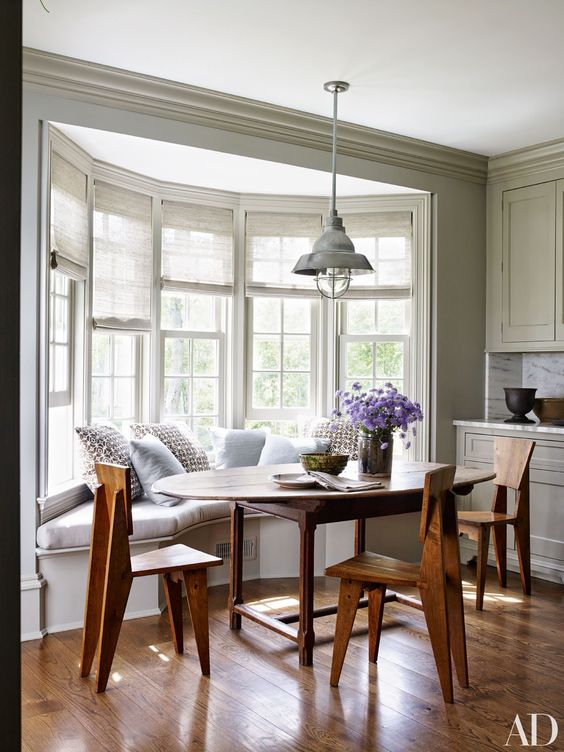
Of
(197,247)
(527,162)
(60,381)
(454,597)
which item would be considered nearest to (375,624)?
(454,597)

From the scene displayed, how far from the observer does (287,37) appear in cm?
345

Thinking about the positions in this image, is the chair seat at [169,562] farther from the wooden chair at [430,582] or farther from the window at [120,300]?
the window at [120,300]

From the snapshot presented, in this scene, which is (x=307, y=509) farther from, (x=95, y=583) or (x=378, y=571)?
(x=95, y=583)

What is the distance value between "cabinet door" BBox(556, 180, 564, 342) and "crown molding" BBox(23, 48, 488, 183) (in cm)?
64

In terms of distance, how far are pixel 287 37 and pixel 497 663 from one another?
9.90ft

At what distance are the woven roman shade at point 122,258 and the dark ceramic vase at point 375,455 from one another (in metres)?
1.80

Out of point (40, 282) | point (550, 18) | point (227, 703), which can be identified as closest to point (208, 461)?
point (40, 282)

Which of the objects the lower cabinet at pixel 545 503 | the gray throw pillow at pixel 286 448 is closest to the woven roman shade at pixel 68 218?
the gray throw pillow at pixel 286 448

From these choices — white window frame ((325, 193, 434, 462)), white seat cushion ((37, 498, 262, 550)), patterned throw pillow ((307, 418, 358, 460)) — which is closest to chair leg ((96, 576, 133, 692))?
white seat cushion ((37, 498, 262, 550))

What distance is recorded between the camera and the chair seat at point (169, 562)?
2955 millimetres

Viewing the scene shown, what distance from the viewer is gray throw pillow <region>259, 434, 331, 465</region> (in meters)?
4.67

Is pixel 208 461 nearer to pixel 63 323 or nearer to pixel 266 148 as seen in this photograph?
pixel 63 323

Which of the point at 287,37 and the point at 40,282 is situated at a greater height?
the point at 287,37

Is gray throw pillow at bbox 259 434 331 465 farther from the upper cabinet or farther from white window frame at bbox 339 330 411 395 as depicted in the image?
the upper cabinet
